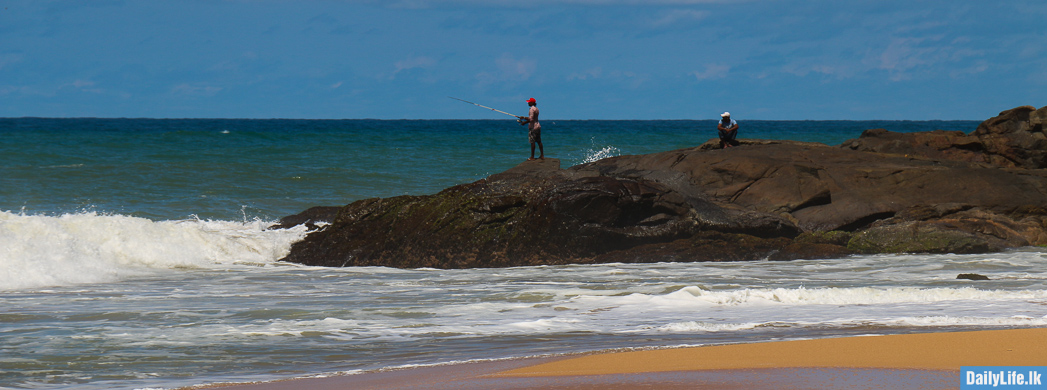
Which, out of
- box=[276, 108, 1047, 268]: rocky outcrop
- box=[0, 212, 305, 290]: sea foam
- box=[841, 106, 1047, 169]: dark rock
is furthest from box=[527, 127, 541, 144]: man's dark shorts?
box=[841, 106, 1047, 169]: dark rock

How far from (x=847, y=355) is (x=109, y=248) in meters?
10.4

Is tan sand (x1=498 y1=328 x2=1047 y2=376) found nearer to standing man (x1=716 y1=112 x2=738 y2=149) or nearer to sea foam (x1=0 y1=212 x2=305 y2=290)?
sea foam (x1=0 y1=212 x2=305 y2=290)

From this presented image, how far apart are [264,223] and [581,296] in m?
9.52

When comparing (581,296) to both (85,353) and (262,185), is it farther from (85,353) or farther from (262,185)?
(262,185)

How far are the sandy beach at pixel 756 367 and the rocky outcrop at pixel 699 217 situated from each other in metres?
6.07

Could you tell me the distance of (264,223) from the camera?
1670cm

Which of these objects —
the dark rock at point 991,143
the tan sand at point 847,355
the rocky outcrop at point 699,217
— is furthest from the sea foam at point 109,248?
the dark rock at point 991,143

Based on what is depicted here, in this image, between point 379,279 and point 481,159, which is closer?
point 379,279

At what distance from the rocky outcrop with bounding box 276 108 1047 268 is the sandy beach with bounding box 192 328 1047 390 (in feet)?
19.9

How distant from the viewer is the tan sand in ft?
17.4

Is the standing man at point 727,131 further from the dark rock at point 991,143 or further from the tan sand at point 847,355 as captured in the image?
the tan sand at point 847,355

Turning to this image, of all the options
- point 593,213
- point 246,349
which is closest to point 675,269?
point 593,213

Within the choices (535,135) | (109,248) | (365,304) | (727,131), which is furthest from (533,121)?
(365,304)

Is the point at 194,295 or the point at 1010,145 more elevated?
the point at 1010,145
